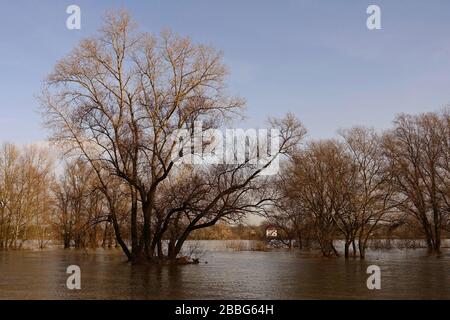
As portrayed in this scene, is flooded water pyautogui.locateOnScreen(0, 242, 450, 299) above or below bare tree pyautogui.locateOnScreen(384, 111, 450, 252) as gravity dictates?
below

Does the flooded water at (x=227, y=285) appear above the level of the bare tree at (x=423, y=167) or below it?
below

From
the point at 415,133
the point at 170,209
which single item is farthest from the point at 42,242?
the point at 415,133

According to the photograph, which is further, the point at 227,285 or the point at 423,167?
the point at 423,167

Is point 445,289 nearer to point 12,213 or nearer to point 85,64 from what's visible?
point 85,64

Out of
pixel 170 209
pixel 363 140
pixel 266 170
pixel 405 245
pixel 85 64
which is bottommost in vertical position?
pixel 405 245

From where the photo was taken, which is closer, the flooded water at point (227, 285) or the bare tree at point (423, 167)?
the flooded water at point (227, 285)

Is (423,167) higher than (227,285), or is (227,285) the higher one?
Answer: (423,167)

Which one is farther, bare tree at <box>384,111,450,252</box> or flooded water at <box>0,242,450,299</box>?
bare tree at <box>384,111,450,252</box>

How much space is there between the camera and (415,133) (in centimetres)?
5775
